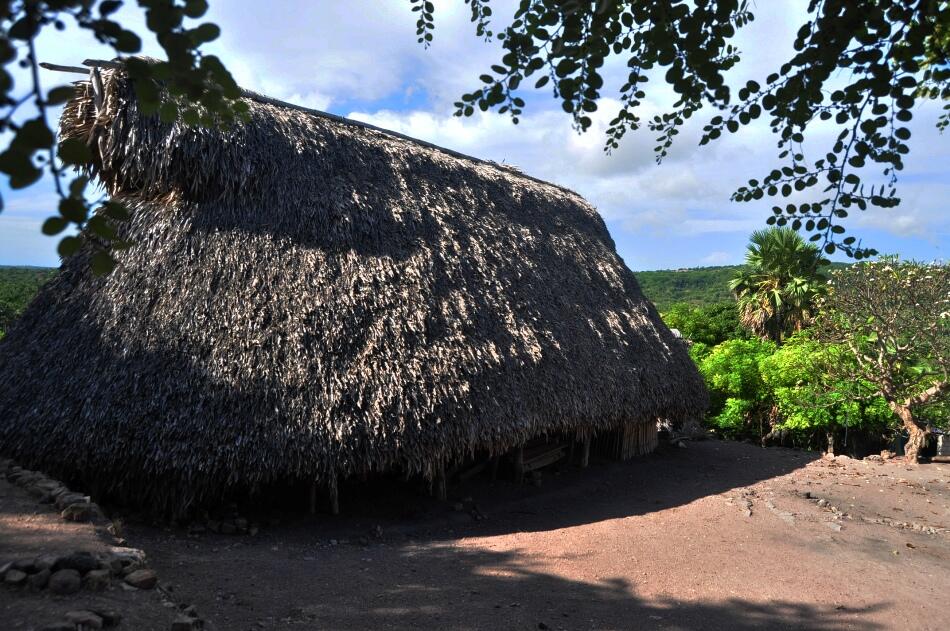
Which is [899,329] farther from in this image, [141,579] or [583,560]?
[141,579]

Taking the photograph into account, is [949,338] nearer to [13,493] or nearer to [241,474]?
[241,474]

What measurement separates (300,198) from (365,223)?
791mm

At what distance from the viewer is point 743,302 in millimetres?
18547

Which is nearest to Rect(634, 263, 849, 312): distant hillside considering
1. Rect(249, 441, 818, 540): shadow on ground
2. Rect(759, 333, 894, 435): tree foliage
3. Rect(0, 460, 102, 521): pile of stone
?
Rect(759, 333, 894, 435): tree foliage

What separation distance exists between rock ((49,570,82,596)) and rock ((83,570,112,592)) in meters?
0.06

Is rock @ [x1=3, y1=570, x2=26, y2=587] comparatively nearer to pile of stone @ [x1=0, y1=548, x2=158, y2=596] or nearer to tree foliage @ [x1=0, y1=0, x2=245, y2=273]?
pile of stone @ [x1=0, y1=548, x2=158, y2=596]

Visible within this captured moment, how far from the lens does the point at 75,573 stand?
3279mm

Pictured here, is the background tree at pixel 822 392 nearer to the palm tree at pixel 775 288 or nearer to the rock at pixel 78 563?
the palm tree at pixel 775 288

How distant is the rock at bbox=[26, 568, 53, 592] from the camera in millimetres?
3199

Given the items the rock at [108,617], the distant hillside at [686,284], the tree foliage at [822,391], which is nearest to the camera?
the rock at [108,617]

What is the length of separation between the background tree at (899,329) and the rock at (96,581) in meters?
10.4

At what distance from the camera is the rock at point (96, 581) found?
10.9ft

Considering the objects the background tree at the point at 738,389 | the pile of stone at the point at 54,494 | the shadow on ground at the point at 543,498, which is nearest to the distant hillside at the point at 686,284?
the background tree at the point at 738,389

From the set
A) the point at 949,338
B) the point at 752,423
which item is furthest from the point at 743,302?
the point at 949,338
